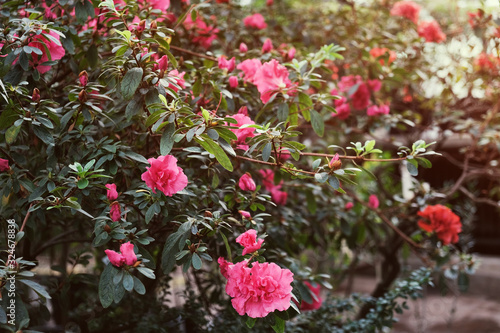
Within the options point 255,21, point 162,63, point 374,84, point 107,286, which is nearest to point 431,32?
point 374,84

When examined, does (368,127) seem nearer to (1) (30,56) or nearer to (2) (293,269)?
(2) (293,269)

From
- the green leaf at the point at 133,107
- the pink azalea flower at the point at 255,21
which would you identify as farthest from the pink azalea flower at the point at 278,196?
the pink azalea flower at the point at 255,21

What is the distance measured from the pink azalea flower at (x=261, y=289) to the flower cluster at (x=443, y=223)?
3.72 feet

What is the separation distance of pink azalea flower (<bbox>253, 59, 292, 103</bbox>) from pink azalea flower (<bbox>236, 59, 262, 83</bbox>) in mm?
69

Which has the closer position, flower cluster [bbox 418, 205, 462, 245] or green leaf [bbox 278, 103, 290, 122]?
green leaf [bbox 278, 103, 290, 122]

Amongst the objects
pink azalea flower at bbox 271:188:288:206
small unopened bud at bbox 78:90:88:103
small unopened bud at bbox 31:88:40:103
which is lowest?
pink azalea flower at bbox 271:188:288:206

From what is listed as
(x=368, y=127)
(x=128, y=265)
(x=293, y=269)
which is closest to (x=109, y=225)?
(x=128, y=265)

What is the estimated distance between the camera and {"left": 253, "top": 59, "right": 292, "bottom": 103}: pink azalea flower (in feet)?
4.82

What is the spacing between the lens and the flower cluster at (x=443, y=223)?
2.03 m

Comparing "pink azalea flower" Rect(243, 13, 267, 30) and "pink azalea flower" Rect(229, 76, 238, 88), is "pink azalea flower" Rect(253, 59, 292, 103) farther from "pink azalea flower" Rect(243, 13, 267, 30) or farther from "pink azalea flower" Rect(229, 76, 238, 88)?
"pink azalea flower" Rect(243, 13, 267, 30)

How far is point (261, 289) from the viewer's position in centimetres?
115

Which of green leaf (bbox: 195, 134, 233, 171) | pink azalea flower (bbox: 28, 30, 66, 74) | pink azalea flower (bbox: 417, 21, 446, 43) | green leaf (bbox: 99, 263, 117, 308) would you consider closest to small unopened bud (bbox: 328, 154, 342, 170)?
green leaf (bbox: 195, 134, 233, 171)

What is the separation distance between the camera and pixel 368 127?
7.81 ft

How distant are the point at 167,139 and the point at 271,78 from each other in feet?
1.52
